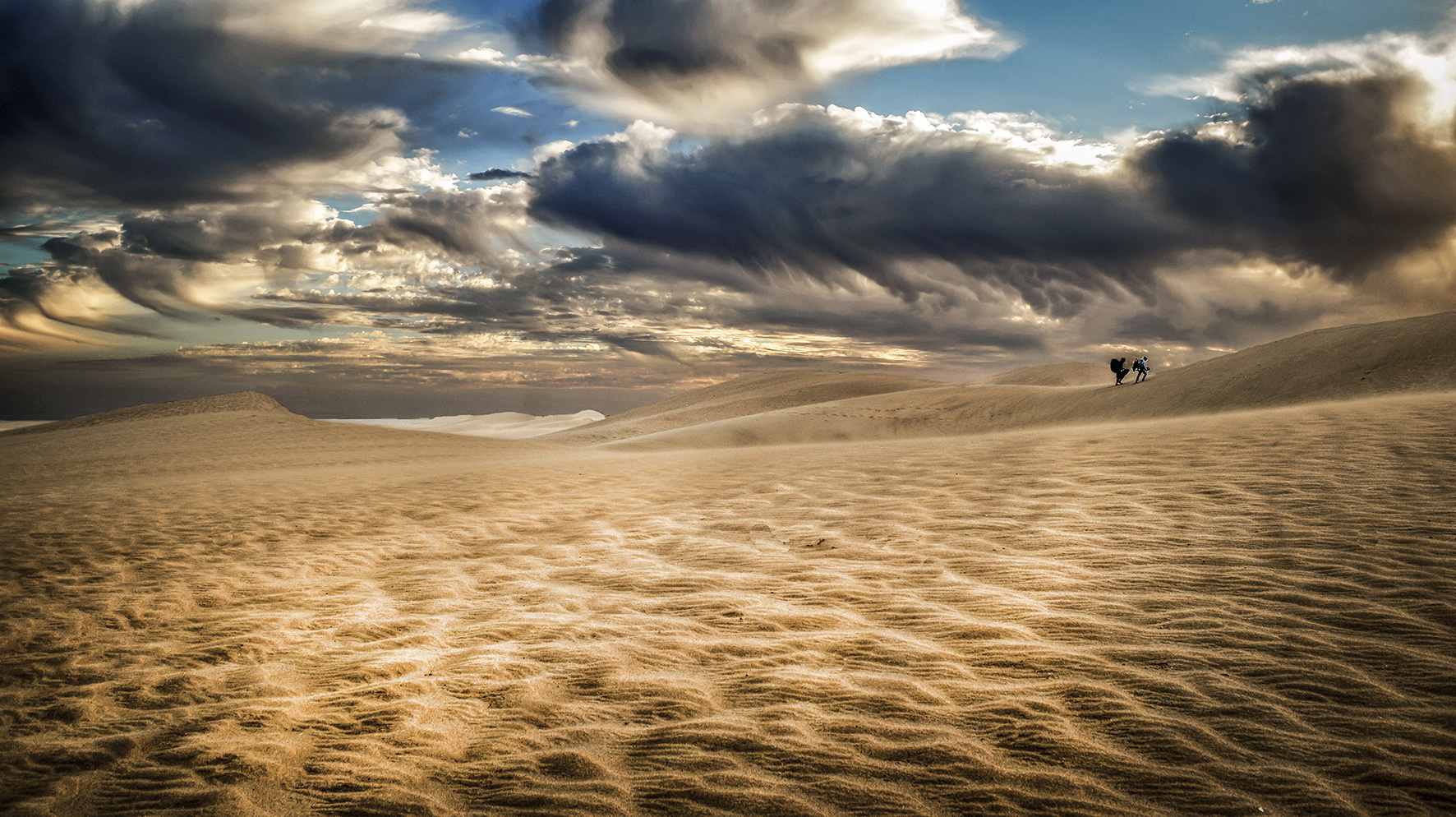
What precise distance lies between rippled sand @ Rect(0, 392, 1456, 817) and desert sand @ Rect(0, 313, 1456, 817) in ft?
0.08

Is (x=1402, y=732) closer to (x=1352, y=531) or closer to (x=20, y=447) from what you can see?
(x=1352, y=531)

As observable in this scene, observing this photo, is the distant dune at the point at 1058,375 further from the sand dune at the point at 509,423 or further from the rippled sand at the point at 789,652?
the rippled sand at the point at 789,652

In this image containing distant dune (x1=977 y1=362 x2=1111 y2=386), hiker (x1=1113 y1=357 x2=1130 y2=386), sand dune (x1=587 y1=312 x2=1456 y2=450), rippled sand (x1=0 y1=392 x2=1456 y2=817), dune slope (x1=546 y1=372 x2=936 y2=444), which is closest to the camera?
rippled sand (x1=0 y1=392 x2=1456 y2=817)

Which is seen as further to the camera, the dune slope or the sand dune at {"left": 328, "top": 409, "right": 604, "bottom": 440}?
the sand dune at {"left": 328, "top": 409, "right": 604, "bottom": 440}

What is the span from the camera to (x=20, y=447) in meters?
22.5

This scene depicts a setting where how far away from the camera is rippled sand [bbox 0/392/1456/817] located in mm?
3021

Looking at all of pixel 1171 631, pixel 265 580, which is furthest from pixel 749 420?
pixel 1171 631

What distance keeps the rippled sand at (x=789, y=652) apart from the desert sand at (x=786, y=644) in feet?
0.08

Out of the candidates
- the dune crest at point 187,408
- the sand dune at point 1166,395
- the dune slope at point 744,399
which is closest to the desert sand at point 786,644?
the sand dune at point 1166,395

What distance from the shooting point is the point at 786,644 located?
4543mm

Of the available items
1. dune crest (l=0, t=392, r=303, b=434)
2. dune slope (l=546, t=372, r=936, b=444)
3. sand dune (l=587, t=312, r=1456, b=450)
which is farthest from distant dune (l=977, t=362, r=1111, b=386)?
dune crest (l=0, t=392, r=303, b=434)

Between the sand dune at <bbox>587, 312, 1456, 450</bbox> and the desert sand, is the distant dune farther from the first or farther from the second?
the desert sand

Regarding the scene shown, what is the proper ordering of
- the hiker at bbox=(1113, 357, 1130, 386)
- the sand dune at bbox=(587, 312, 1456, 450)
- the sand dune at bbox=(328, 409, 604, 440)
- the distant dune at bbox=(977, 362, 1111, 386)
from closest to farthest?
the sand dune at bbox=(587, 312, 1456, 450) < the hiker at bbox=(1113, 357, 1130, 386) < the distant dune at bbox=(977, 362, 1111, 386) < the sand dune at bbox=(328, 409, 604, 440)

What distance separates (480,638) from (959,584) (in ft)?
12.1
